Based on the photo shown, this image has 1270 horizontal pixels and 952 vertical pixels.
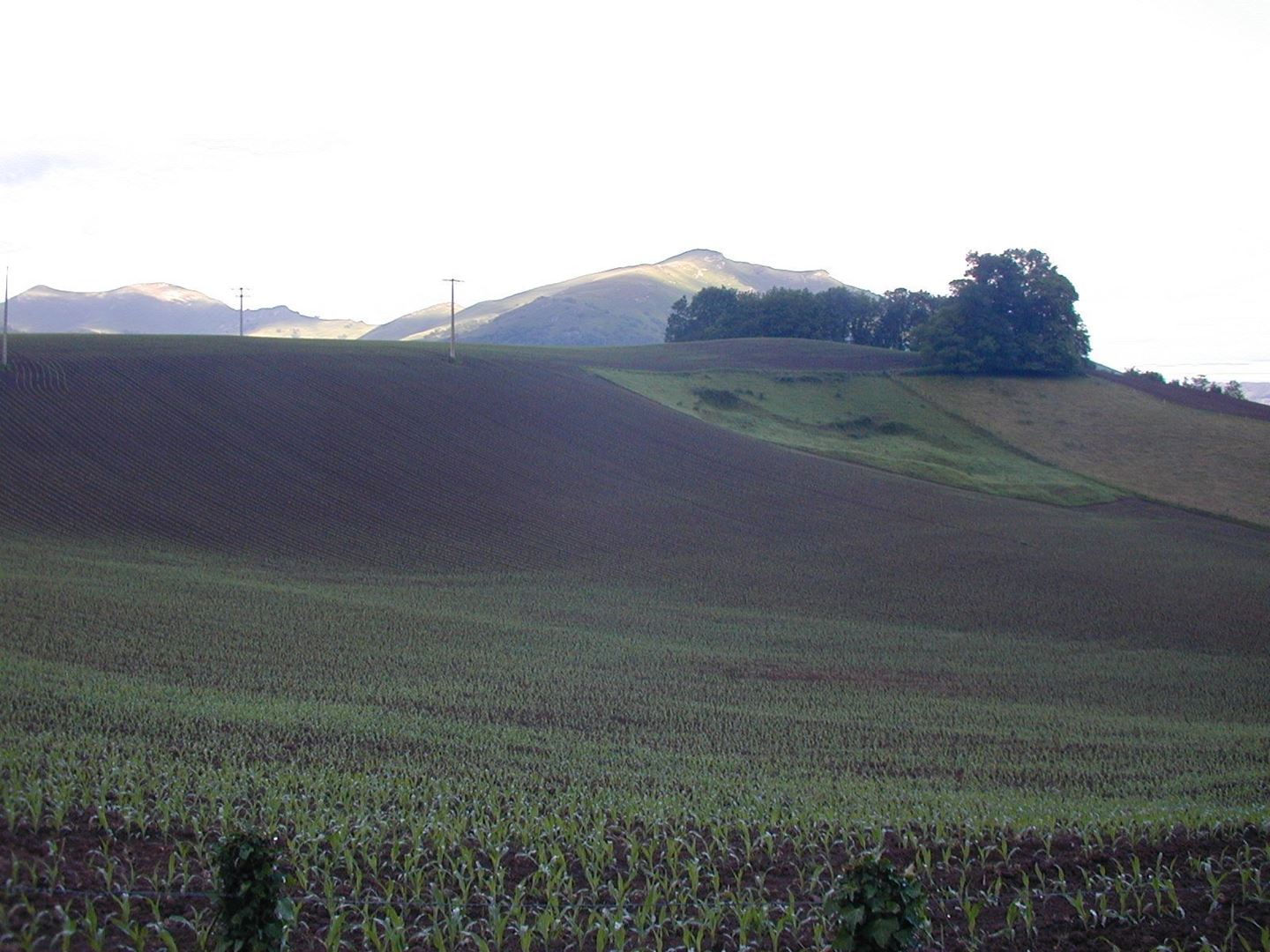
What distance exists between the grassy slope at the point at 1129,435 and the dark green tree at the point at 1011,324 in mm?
1684

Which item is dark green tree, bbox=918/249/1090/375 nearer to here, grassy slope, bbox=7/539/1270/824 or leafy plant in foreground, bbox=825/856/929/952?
grassy slope, bbox=7/539/1270/824

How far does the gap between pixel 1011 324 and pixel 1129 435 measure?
585 inches

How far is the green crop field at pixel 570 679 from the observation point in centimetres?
707

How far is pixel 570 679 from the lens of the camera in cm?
1788

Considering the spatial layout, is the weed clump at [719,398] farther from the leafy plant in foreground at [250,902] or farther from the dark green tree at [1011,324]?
the leafy plant in foreground at [250,902]

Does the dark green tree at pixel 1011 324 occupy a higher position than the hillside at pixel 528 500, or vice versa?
the dark green tree at pixel 1011 324

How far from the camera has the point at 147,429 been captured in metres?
38.4

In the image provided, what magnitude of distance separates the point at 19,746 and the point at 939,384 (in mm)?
66426

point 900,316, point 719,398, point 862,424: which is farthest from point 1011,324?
point 900,316

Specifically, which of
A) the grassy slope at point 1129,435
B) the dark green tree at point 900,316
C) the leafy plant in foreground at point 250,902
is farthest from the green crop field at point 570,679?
the dark green tree at point 900,316

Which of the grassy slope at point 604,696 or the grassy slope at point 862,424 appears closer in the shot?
the grassy slope at point 604,696

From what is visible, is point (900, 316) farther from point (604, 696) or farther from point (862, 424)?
point (604, 696)

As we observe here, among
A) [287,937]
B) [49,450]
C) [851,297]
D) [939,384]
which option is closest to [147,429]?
[49,450]

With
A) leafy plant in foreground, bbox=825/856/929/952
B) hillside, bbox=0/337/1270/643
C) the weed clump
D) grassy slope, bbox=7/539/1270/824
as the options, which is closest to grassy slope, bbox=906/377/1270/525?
hillside, bbox=0/337/1270/643
